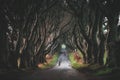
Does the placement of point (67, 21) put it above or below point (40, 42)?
above

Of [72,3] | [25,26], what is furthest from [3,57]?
[72,3]

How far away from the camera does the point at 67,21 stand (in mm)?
53031

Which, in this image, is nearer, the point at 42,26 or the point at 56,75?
the point at 56,75

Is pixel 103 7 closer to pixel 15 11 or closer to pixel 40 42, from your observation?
pixel 15 11

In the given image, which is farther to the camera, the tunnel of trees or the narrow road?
the tunnel of trees

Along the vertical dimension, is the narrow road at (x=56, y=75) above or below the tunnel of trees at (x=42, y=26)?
below

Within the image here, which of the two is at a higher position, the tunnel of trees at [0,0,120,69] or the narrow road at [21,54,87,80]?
the tunnel of trees at [0,0,120,69]

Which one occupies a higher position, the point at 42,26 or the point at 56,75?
the point at 42,26

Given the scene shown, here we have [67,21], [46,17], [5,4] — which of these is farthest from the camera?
[67,21]

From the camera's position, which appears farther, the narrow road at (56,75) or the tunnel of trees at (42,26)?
the tunnel of trees at (42,26)

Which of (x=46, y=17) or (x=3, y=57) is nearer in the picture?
(x=3, y=57)

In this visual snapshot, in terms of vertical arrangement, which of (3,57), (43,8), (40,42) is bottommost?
(3,57)

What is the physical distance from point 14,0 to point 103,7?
349 inches

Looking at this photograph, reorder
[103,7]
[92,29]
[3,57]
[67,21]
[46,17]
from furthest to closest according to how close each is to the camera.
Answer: [67,21] → [46,17] → [92,29] → [3,57] → [103,7]
